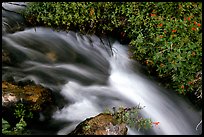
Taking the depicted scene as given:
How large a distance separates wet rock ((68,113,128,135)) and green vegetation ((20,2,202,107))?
6.86 ft

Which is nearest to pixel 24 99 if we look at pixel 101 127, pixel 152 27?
pixel 101 127

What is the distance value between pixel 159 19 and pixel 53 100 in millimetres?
2850

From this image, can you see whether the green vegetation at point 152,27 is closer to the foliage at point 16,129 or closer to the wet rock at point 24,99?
the wet rock at point 24,99

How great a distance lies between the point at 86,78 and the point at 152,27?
5.69 ft

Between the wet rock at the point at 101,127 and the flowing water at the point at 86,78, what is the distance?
0.65 metres

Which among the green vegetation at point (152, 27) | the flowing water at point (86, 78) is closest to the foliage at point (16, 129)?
Answer: the flowing water at point (86, 78)

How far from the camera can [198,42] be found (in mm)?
6512

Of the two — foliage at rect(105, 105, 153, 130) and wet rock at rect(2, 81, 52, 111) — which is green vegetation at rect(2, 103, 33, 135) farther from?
foliage at rect(105, 105, 153, 130)

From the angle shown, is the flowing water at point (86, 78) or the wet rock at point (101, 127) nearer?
the wet rock at point (101, 127)

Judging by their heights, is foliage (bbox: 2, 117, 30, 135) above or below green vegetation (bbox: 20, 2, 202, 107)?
below

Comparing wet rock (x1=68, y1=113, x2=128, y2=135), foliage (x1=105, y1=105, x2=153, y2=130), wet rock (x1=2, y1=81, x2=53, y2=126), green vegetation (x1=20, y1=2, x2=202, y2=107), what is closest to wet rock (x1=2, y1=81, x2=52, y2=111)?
wet rock (x1=2, y1=81, x2=53, y2=126)

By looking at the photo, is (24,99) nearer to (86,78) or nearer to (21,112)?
(21,112)

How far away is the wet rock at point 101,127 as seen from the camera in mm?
4469

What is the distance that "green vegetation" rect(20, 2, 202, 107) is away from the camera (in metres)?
6.30
